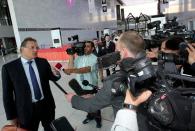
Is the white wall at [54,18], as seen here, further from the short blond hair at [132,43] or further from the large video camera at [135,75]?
the large video camera at [135,75]

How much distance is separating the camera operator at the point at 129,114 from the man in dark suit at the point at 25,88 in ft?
4.87

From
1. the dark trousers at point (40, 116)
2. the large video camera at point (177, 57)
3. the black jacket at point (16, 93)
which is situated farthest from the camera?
the dark trousers at point (40, 116)

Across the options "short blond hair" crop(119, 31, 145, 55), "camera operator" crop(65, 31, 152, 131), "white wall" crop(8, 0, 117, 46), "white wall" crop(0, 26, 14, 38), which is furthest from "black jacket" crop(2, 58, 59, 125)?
"white wall" crop(0, 26, 14, 38)

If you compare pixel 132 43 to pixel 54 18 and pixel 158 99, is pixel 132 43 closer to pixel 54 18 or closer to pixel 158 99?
pixel 158 99

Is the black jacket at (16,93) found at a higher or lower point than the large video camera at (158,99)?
lower

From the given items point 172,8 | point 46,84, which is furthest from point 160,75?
point 172,8

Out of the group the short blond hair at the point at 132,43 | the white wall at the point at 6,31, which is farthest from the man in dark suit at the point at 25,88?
the white wall at the point at 6,31

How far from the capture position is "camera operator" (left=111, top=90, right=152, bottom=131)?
0.92 metres

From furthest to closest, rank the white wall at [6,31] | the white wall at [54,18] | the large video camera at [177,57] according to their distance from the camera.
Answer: the white wall at [6,31] < the white wall at [54,18] < the large video camera at [177,57]

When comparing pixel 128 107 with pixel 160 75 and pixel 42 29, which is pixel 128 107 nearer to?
pixel 160 75

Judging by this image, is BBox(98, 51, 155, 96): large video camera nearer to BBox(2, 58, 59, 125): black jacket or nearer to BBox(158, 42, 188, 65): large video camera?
BBox(158, 42, 188, 65): large video camera

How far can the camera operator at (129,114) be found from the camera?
3.02 feet

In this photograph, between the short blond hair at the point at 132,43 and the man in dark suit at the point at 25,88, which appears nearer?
the short blond hair at the point at 132,43

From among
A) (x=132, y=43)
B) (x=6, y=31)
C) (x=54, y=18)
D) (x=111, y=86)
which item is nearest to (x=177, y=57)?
(x=132, y=43)
